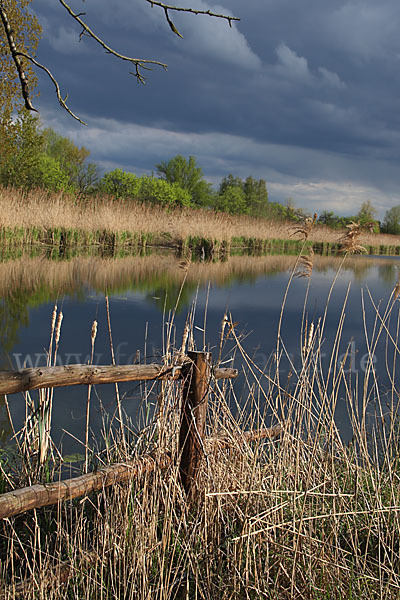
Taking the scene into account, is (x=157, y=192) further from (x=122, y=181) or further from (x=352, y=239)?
(x=352, y=239)

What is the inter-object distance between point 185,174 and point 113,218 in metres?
25.0

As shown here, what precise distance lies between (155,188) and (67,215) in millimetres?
18736

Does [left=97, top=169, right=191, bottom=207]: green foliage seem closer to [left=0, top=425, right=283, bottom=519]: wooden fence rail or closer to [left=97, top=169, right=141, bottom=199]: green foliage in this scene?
[left=97, top=169, right=141, bottom=199]: green foliage

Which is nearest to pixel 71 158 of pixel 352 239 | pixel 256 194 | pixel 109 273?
pixel 256 194

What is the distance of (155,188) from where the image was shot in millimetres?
32375

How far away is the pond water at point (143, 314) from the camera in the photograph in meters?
3.91

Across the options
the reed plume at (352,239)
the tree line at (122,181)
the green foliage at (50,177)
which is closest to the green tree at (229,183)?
the tree line at (122,181)

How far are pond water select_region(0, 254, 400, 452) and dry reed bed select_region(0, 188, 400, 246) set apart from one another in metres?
2.43

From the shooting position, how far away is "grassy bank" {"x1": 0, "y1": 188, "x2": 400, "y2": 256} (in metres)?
13.4

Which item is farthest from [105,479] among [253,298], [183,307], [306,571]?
[253,298]

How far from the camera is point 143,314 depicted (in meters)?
7.10

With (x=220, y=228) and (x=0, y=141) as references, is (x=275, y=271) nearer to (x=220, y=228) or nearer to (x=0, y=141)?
(x=220, y=228)

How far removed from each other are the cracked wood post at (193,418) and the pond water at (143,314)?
270 mm

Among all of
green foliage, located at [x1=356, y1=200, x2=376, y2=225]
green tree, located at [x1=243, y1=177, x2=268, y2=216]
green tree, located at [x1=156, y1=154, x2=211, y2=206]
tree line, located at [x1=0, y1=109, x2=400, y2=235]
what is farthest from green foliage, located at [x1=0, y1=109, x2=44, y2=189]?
green tree, located at [x1=243, y1=177, x2=268, y2=216]
